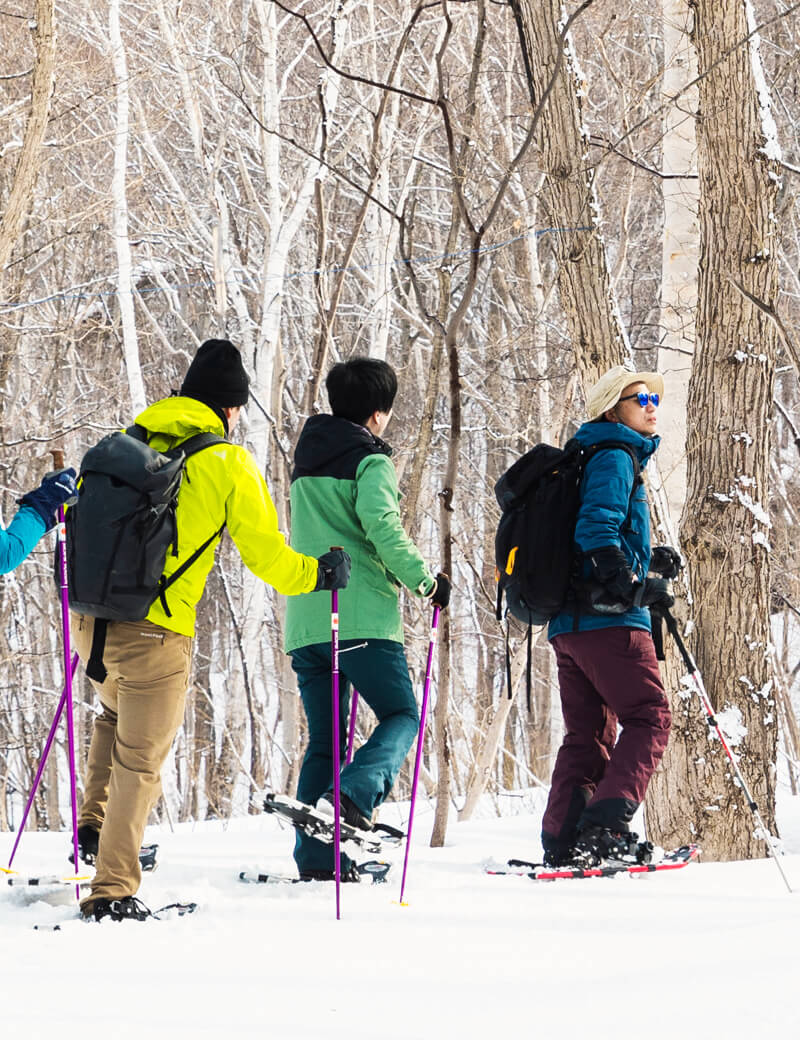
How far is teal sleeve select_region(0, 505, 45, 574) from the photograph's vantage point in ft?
10.9

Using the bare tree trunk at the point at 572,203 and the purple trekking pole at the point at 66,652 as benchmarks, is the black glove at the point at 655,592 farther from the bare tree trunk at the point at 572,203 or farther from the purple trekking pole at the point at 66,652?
the purple trekking pole at the point at 66,652


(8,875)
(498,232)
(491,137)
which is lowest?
(8,875)

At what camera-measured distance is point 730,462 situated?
16.2 feet

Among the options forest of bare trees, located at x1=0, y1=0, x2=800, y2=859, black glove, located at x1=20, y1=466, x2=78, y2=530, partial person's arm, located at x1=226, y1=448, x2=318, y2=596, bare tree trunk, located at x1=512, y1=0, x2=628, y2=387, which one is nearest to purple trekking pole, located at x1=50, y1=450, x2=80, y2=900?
black glove, located at x1=20, y1=466, x2=78, y2=530

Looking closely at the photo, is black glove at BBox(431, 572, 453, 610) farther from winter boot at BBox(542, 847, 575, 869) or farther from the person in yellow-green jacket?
winter boot at BBox(542, 847, 575, 869)

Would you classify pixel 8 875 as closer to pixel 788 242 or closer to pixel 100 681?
pixel 100 681

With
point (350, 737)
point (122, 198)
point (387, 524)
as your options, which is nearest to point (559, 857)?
point (350, 737)

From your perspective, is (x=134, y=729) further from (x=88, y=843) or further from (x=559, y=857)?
(x=559, y=857)

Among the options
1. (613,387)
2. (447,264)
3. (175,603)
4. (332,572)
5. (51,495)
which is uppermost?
(447,264)

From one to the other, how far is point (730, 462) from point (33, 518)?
114 inches

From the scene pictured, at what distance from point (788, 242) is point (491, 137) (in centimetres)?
507

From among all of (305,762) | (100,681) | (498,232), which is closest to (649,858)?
(305,762)

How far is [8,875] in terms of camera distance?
4.06 m

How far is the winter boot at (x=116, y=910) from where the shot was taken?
3.25 m
